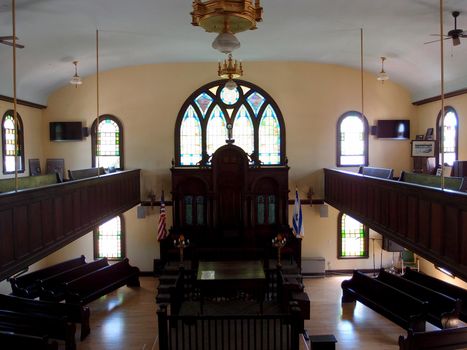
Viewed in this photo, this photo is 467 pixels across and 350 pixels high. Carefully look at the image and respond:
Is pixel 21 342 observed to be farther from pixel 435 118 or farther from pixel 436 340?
pixel 435 118

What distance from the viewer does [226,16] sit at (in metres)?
5.00

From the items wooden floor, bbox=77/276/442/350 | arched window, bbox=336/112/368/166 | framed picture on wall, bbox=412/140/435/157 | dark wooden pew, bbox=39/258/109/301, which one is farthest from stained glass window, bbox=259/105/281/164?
dark wooden pew, bbox=39/258/109/301

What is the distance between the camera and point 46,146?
1571 centimetres

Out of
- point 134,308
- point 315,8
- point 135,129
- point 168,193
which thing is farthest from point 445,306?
point 135,129

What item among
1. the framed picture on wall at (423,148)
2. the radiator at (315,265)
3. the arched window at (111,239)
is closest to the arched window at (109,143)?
the arched window at (111,239)

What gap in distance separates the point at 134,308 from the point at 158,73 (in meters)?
8.27

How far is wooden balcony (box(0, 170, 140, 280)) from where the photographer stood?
655 centimetres

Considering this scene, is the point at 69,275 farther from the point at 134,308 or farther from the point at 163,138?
the point at 163,138

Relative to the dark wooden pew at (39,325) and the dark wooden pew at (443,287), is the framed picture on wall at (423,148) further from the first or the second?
the dark wooden pew at (39,325)

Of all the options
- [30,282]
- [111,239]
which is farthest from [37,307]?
[111,239]

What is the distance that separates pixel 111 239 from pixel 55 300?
4577 mm

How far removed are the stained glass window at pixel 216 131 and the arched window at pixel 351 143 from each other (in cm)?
434

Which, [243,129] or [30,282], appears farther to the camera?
[243,129]

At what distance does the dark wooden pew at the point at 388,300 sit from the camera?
30.3 feet
